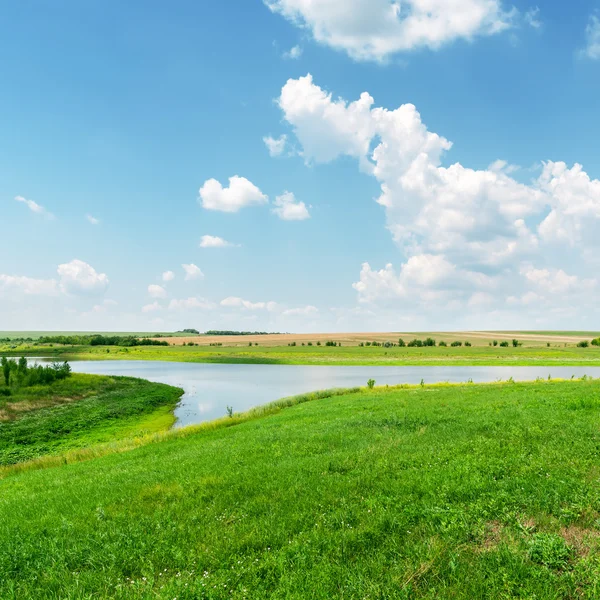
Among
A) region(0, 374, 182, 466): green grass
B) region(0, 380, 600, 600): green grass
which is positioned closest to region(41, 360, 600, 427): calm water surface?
region(0, 374, 182, 466): green grass

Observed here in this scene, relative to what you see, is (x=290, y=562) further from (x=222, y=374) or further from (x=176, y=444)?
(x=222, y=374)

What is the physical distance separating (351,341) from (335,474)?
522ft

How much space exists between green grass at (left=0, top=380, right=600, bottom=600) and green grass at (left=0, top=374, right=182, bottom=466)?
17.7 metres

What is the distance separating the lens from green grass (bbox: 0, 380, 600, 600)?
614cm

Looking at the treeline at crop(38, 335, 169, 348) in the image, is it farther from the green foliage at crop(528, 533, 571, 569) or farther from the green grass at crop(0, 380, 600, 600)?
the green foliage at crop(528, 533, 571, 569)

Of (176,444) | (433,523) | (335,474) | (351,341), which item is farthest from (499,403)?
(351,341)

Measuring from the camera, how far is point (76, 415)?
3809 centimetres

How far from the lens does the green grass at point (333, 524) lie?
614 centimetres

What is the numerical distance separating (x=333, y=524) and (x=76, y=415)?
38097mm

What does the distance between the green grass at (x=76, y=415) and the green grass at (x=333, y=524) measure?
698 inches

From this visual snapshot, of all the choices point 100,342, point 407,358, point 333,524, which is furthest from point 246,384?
point 100,342

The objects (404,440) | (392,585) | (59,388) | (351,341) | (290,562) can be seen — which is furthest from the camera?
(351,341)

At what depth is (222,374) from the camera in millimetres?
78500

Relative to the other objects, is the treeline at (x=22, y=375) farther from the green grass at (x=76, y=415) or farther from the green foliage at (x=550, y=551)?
the green foliage at (x=550, y=551)
